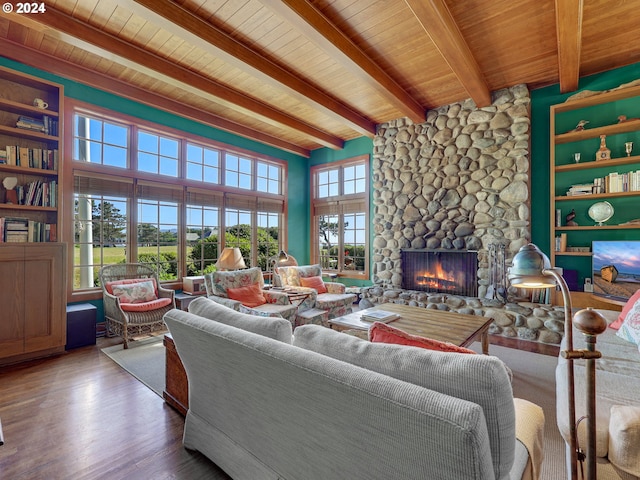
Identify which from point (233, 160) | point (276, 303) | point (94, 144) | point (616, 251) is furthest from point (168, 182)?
point (616, 251)

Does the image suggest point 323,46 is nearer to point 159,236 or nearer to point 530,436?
point 530,436

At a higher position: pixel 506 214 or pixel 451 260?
pixel 506 214

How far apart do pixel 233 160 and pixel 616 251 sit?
18.7 ft

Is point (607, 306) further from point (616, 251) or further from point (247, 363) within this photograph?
point (247, 363)

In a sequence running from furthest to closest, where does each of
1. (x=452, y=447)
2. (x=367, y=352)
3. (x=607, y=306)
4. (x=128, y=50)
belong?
1. (x=607, y=306)
2. (x=128, y=50)
3. (x=367, y=352)
4. (x=452, y=447)

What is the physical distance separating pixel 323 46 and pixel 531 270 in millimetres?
2766

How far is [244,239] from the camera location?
233 inches

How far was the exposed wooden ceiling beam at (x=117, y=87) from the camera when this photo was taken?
10.9ft

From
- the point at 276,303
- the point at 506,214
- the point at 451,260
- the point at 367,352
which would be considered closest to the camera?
the point at 367,352

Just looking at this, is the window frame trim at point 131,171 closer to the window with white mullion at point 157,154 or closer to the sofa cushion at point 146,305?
the window with white mullion at point 157,154

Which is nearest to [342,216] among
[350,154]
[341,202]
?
[341,202]

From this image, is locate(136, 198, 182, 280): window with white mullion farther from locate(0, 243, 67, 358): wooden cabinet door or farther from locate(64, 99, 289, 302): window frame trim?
locate(0, 243, 67, 358): wooden cabinet door

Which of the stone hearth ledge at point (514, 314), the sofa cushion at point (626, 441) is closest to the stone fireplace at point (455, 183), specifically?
the stone hearth ledge at point (514, 314)

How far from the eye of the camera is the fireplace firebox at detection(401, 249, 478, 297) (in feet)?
14.8
